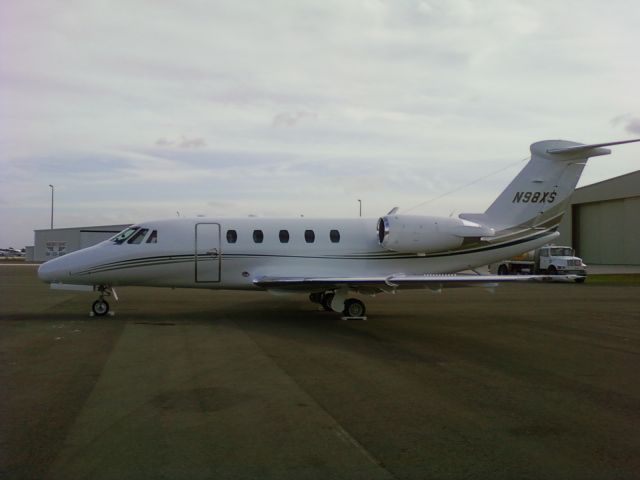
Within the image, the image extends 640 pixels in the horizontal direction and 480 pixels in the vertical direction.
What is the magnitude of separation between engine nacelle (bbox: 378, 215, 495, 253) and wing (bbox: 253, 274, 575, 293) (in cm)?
166

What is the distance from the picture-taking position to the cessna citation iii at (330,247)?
1702 cm

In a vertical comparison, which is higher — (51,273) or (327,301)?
(51,273)

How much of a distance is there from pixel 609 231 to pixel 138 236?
2410 inches

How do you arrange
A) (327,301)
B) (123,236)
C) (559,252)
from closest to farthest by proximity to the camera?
(123,236) → (327,301) → (559,252)

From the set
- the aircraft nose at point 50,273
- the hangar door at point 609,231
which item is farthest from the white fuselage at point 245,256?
the hangar door at point 609,231

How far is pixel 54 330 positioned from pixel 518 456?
11678 millimetres

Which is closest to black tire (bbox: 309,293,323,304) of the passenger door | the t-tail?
the passenger door

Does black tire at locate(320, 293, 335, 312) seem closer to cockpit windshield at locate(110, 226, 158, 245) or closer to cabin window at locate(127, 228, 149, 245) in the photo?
cockpit windshield at locate(110, 226, 158, 245)

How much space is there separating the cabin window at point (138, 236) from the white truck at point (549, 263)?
2833 centimetres

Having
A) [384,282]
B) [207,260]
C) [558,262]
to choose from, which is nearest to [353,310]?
[384,282]

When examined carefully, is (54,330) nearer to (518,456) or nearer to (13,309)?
(13,309)

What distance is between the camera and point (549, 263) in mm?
42562

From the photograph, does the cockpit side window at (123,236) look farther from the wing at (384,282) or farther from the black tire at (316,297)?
the black tire at (316,297)

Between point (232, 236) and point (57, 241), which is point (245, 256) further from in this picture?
point (57, 241)
